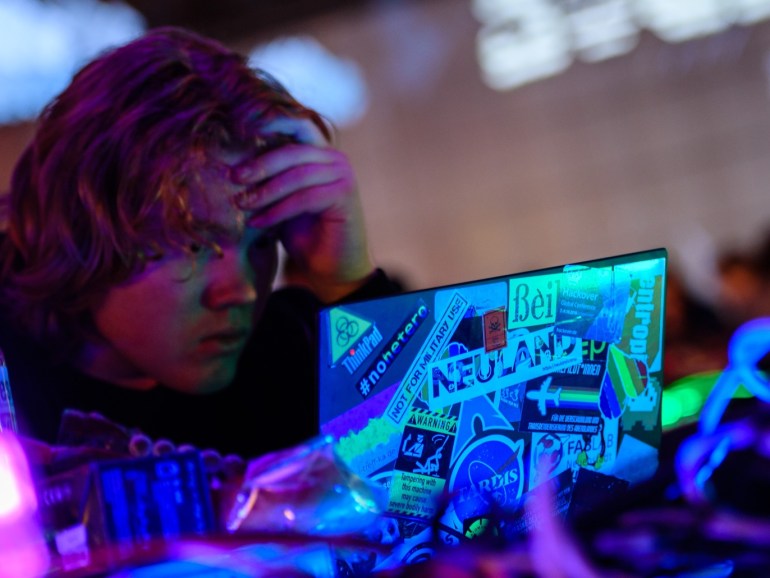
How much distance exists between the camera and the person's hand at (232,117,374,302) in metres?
0.96

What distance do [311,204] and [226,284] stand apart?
155mm

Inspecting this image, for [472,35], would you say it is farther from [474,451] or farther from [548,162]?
[474,451]

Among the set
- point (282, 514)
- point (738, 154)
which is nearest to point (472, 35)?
point (738, 154)

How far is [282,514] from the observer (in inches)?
23.0

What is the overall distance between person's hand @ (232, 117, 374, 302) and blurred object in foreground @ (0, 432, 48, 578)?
1.50ft

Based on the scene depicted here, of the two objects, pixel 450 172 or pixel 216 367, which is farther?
pixel 450 172

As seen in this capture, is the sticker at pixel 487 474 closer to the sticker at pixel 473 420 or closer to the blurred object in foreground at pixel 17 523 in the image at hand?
the sticker at pixel 473 420

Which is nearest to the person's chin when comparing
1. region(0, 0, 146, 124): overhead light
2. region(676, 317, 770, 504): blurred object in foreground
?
region(676, 317, 770, 504): blurred object in foreground

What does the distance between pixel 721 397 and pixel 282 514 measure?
32cm

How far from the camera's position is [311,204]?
3.34 ft

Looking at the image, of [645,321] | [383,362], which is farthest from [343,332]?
[645,321]

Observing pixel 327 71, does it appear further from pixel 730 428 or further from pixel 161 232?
pixel 730 428

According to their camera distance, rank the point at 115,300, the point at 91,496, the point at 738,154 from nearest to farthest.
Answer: the point at 91,496
the point at 115,300
the point at 738,154

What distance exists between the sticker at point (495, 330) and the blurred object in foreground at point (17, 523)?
34 cm
